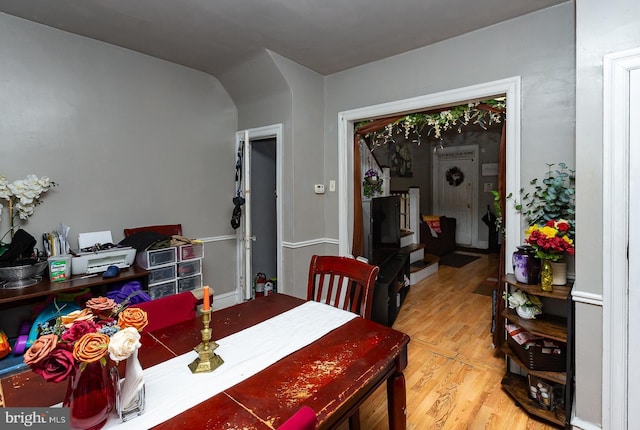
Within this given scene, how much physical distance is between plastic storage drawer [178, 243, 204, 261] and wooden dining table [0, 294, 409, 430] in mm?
1455

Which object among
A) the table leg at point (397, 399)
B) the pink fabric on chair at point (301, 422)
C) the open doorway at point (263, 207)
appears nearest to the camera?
the pink fabric on chair at point (301, 422)

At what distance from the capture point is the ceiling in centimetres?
213

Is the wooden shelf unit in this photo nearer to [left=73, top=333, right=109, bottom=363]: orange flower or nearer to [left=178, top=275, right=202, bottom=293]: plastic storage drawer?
[left=73, top=333, right=109, bottom=363]: orange flower

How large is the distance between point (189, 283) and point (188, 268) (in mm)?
142

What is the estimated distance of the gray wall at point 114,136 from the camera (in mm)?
2369

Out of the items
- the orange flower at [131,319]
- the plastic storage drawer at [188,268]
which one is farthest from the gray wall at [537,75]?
the plastic storage drawer at [188,268]

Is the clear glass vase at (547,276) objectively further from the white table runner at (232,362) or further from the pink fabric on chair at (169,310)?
the pink fabric on chair at (169,310)

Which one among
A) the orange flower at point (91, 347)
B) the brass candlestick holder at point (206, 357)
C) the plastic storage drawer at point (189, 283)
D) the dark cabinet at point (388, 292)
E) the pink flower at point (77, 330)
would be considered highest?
the pink flower at point (77, 330)

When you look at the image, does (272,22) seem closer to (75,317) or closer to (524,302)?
(75,317)

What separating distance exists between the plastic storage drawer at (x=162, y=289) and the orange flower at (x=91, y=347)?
204 cm

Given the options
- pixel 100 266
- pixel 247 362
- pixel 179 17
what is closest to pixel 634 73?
pixel 247 362

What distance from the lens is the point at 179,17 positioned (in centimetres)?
229

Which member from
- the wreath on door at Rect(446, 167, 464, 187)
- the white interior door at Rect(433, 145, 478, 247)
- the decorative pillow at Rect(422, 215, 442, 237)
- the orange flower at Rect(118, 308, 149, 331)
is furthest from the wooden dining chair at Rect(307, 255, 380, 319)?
the wreath on door at Rect(446, 167, 464, 187)

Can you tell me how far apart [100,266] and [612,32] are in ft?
11.6
